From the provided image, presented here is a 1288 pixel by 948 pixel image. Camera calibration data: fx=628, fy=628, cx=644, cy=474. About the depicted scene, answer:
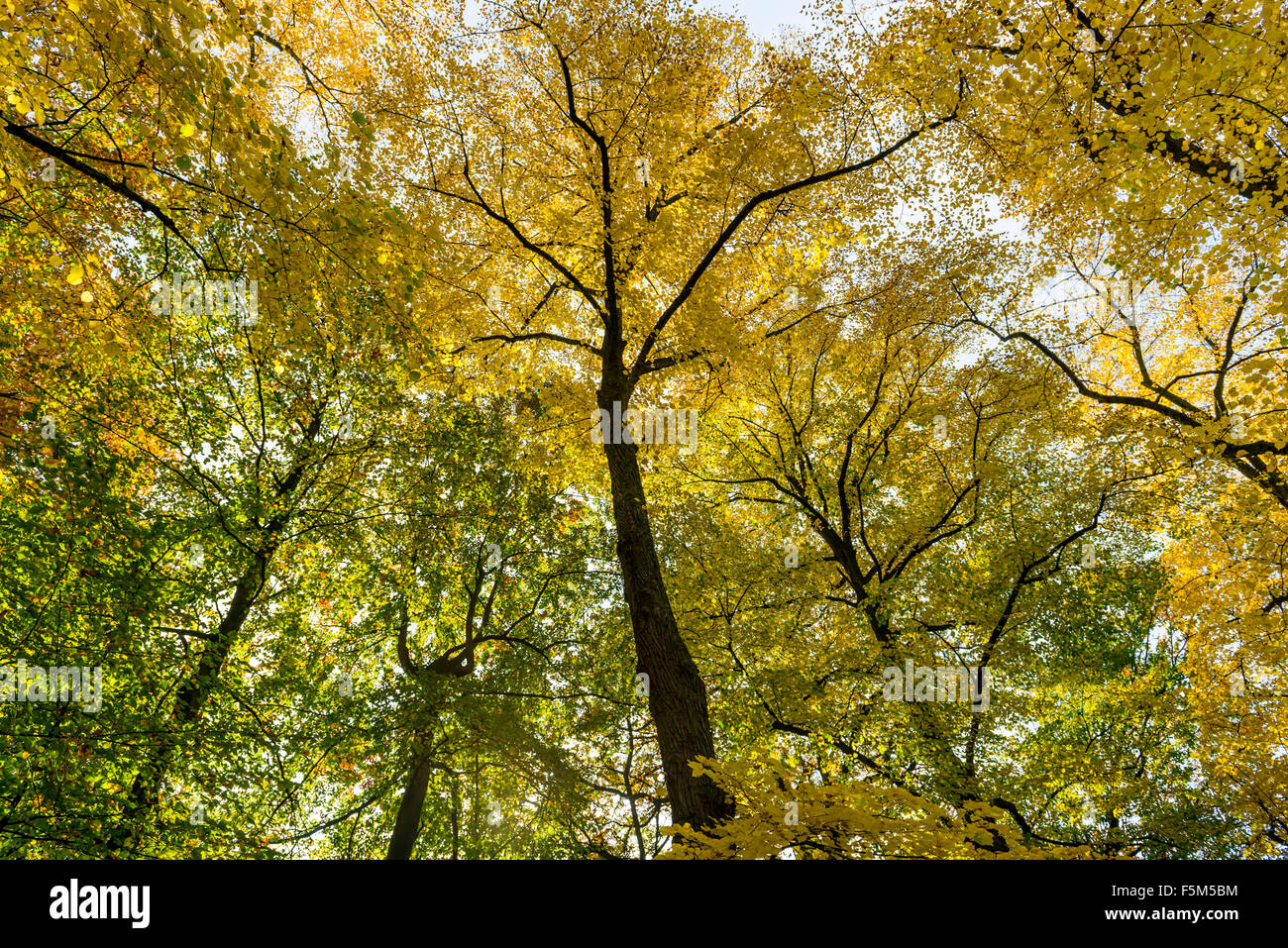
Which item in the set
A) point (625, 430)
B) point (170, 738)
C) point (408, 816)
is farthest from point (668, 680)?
point (408, 816)

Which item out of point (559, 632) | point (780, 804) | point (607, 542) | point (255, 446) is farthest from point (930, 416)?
point (255, 446)

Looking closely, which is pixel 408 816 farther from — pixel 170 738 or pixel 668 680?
pixel 668 680

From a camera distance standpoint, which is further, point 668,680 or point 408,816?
point 408,816

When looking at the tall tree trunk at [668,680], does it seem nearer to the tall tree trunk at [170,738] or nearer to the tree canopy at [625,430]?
the tree canopy at [625,430]

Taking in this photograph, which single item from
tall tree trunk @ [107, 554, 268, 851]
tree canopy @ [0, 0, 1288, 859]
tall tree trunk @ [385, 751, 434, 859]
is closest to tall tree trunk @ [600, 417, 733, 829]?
tree canopy @ [0, 0, 1288, 859]

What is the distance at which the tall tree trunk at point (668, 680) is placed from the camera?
4977 mm

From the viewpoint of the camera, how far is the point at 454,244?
9.05m

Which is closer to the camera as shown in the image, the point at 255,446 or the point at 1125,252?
the point at 1125,252

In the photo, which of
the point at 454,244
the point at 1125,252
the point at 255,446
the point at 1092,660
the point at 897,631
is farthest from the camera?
the point at 1092,660

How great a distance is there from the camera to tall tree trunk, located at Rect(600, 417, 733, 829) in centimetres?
498

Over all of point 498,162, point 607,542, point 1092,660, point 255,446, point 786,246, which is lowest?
point 1092,660

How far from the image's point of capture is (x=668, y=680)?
572 cm

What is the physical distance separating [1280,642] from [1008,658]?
395cm
